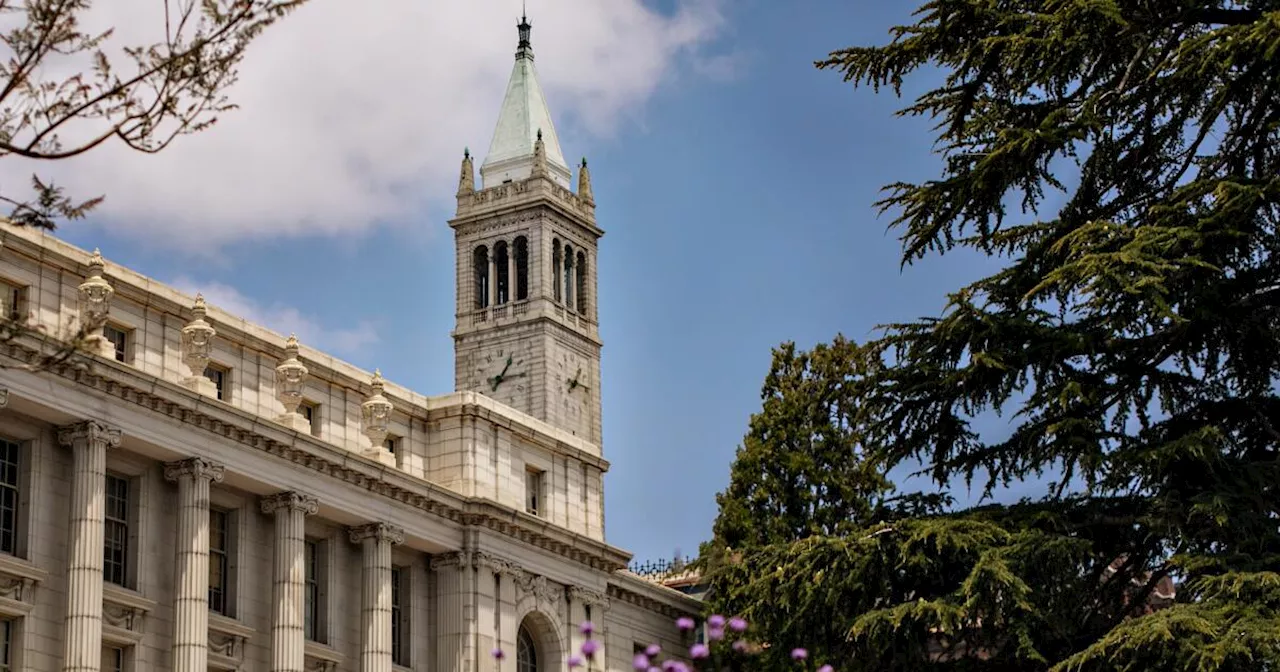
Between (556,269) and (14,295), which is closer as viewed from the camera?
(14,295)

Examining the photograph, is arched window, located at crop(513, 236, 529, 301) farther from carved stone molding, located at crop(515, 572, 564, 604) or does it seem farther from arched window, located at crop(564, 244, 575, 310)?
carved stone molding, located at crop(515, 572, 564, 604)

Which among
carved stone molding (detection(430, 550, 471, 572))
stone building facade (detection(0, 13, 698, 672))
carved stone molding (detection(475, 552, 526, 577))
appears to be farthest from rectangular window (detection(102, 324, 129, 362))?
carved stone molding (detection(475, 552, 526, 577))

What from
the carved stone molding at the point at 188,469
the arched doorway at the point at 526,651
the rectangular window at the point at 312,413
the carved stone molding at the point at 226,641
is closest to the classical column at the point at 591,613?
the arched doorway at the point at 526,651

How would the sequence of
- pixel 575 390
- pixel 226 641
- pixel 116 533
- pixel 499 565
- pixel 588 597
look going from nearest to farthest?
pixel 116 533, pixel 226 641, pixel 499 565, pixel 588 597, pixel 575 390

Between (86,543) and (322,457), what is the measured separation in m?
7.26

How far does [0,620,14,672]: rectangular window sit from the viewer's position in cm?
3900

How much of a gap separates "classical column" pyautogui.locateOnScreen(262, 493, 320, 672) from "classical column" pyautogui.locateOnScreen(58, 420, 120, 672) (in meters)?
4.99

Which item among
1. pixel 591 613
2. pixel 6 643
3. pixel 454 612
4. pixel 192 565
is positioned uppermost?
pixel 591 613

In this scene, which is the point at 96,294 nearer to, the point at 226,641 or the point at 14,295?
the point at 14,295

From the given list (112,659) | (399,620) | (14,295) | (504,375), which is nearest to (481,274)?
(504,375)

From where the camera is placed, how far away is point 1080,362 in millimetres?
32531

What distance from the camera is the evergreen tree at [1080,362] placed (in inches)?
1215

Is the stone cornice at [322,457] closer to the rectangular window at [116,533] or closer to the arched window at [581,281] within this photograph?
the rectangular window at [116,533]

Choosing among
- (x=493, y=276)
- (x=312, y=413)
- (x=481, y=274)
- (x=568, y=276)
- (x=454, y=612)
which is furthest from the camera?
(x=568, y=276)
